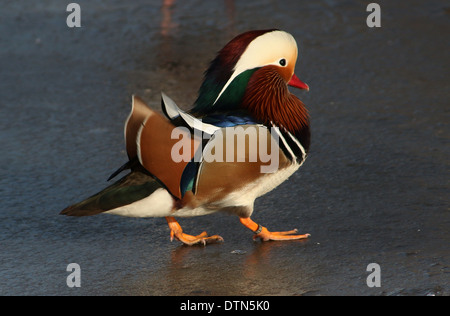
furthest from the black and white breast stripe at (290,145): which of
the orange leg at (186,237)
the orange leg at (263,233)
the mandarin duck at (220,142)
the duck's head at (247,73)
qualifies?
the orange leg at (186,237)

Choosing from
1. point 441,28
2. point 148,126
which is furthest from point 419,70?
point 148,126

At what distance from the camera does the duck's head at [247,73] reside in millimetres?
3699

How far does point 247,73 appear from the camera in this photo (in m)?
3.74

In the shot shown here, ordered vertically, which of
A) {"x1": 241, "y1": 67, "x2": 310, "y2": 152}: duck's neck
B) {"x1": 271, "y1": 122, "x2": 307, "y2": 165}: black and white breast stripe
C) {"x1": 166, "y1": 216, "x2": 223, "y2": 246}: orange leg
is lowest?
{"x1": 166, "y1": 216, "x2": 223, "y2": 246}: orange leg

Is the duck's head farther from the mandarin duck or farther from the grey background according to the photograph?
the grey background

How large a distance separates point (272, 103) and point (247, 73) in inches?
7.1

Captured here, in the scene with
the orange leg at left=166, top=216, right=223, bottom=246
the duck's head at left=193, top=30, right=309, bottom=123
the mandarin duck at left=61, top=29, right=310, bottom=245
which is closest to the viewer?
the mandarin duck at left=61, top=29, right=310, bottom=245

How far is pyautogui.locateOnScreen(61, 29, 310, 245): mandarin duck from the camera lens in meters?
3.53

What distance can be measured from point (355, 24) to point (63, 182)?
3.62 meters

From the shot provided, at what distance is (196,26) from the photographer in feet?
24.6

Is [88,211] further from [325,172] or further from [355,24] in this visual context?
[355,24]

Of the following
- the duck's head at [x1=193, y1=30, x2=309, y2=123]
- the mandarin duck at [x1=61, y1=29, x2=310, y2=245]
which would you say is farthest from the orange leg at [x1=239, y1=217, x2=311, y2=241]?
the duck's head at [x1=193, y1=30, x2=309, y2=123]

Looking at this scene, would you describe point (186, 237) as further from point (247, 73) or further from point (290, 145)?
point (247, 73)

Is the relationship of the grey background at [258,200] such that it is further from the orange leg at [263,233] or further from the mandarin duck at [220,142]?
the mandarin duck at [220,142]
